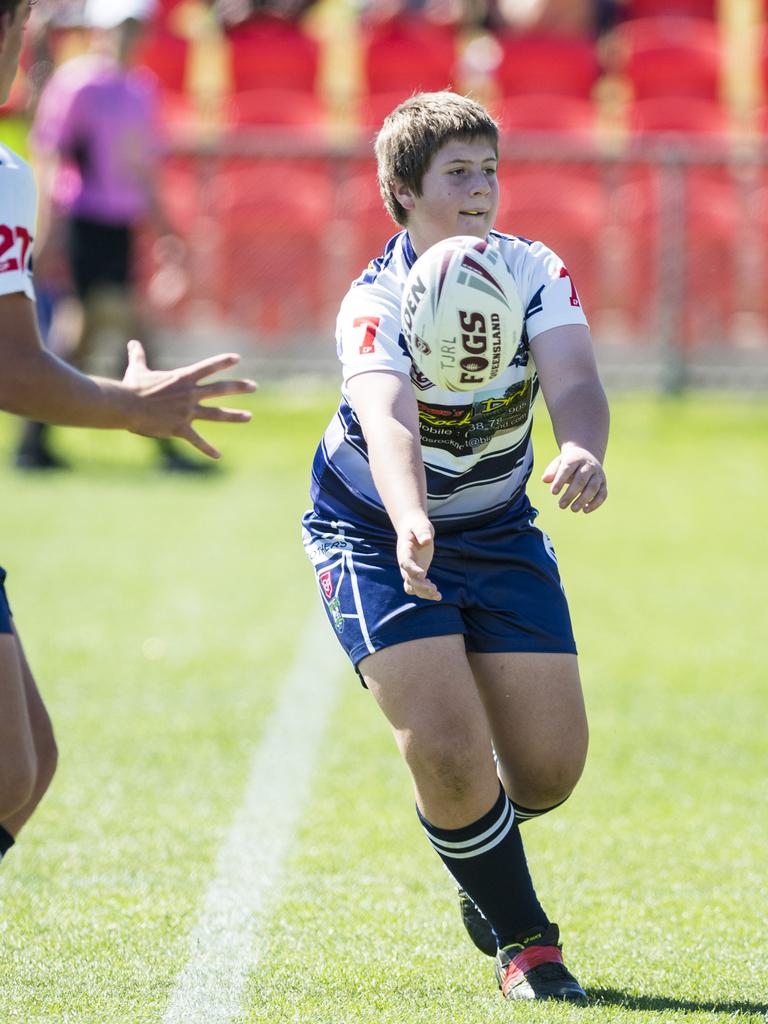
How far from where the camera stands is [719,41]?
1572 cm

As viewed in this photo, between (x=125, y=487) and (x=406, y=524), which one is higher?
(x=406, y=524)

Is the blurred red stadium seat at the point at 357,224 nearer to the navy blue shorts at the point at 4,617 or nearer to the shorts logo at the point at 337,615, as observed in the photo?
the shorts logo at the point at 337,615

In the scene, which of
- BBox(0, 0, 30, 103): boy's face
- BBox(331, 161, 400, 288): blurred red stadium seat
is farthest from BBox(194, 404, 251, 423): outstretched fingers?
BBox(331, 161, 400, 288): blurred red stadium seat

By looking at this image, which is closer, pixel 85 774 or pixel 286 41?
pixel 85 774

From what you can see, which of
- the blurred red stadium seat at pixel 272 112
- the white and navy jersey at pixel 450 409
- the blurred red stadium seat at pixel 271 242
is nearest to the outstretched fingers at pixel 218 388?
the white and navy jersey at pixel 450 409

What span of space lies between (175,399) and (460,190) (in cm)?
74

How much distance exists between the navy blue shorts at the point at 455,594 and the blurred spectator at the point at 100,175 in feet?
22.3

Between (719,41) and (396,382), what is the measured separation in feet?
43.7

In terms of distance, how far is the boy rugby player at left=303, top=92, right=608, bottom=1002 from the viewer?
344 centimetres

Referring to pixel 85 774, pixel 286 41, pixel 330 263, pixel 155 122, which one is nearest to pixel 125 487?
pixel 155 122

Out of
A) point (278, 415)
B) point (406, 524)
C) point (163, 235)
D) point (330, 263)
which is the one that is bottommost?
point (278, 415)

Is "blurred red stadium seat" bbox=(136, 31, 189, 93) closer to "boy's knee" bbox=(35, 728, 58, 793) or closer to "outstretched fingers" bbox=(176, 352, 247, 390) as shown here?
"outstretched fingers" bbox=(176, 352, 247, 390)

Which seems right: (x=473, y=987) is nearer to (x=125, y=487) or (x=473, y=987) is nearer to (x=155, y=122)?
(x=125, y=487)

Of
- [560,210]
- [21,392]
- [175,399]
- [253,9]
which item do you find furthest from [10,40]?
[253,9]
